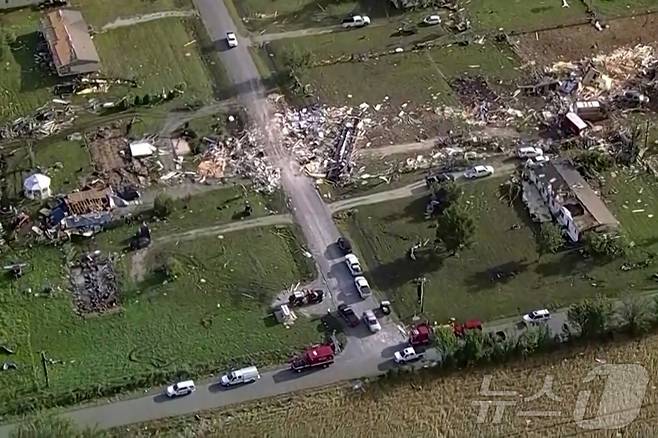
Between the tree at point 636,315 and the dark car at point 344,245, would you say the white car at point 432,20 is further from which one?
the tree at point 636,315

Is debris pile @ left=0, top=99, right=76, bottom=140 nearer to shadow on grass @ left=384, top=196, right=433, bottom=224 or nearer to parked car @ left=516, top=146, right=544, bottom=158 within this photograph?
shadow on grass @ left=384, top=196, right=433, bottom=224

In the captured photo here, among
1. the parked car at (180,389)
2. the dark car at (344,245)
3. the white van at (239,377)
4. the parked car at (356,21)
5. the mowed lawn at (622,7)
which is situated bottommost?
the white van at (239,377)

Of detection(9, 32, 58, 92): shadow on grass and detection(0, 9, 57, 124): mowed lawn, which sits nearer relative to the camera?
detection(0, 9, 57, 124): mowed lawn

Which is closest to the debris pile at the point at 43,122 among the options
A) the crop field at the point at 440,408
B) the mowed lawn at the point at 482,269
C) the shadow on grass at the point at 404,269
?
the mowed lawn at the point at 482,269

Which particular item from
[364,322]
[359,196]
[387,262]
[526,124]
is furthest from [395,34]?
[364,322]

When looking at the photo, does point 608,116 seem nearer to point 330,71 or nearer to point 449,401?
point 330,71

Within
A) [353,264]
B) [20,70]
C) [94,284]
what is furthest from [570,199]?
[20,70]

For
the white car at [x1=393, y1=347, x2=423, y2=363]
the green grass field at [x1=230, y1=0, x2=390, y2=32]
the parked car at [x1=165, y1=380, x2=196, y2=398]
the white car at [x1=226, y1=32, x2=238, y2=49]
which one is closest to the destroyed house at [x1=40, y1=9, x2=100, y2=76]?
the white car at [x1=226, y1=32, x2=238, y2=49]
